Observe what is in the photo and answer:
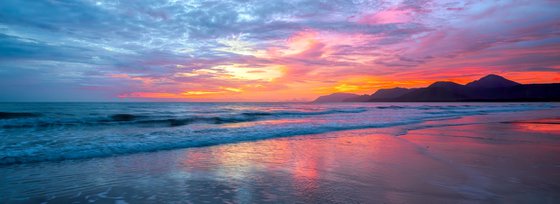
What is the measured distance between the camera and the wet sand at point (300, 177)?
14.2 ft

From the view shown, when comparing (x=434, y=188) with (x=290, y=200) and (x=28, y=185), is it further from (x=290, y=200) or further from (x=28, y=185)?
(x=28, y=185)

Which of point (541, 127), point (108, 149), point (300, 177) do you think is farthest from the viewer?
point (541, 127)

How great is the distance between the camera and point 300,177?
18.0ft

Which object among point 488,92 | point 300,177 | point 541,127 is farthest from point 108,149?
point 488,92

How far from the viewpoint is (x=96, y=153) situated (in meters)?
8.11

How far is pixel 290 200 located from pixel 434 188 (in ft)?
7.66

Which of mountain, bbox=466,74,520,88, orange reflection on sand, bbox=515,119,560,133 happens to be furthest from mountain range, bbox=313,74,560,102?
orange reflection on sand, bbox=515,119,560,133

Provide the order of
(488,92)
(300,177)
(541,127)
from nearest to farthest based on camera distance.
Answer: (300,177), (541,127), (488,92)

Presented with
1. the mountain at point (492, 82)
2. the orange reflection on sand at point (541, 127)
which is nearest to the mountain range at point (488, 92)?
the mountain at point (492, 82)

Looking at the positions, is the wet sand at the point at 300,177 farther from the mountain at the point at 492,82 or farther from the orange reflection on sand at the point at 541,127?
the mountain at the point at 492,82

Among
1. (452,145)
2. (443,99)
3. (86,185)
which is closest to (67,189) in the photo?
(86,185)

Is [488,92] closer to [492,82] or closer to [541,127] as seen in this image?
[492,82]

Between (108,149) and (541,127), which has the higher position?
(108,149)

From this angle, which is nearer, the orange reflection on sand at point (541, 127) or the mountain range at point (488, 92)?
the orange reflection on sand at point (541, 127)
